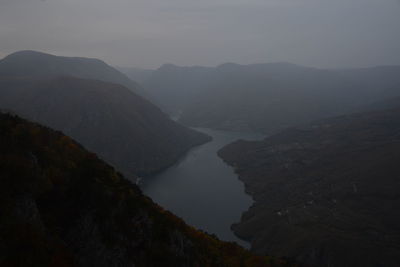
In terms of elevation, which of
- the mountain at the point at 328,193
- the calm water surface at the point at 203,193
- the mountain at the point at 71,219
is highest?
the mountain at the point at 71,219

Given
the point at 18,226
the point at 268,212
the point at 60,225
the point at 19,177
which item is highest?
the point at 19,177

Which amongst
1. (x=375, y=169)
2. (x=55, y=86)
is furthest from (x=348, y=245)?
(x=55, y=86)

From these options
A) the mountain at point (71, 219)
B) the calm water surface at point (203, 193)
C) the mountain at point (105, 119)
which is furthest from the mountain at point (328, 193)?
the mountain at point (71, 219)

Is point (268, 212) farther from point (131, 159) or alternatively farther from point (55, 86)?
point (55, 86)

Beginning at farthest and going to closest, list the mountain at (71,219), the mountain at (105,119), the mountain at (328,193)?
the mountain at (105,119)
the mountain at (328,193)
the mountain at (71,219)

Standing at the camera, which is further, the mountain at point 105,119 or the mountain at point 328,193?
the mountain at point 105,119

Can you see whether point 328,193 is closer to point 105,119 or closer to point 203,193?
point 203,193

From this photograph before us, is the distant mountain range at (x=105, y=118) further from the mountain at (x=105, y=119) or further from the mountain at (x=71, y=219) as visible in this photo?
the mountain at (x=71, y=219)
